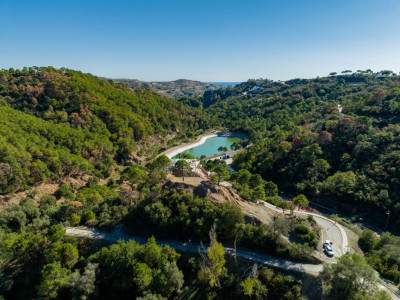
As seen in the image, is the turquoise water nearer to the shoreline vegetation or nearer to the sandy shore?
the sandy shore

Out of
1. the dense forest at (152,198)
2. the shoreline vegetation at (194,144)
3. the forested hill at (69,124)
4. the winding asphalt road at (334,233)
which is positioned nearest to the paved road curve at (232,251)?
the dense forest at (152,198)

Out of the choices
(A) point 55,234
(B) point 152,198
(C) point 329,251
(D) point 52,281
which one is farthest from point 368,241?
(A) point 55,234

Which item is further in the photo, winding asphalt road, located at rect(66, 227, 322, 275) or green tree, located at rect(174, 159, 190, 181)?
green tree, located at rect(174, 159, 190, 181)

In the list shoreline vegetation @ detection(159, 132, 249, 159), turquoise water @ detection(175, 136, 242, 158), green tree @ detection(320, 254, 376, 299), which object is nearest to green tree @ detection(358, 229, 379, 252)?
green tree @ detection(320, 254, 376, 299)

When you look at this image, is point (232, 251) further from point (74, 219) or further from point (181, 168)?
point (74, 219)

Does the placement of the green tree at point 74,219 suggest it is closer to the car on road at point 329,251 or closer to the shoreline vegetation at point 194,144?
the car on road at point 329,251

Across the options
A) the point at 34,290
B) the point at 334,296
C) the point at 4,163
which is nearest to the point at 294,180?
the point at 334,296

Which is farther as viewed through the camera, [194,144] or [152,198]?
[194,144]
